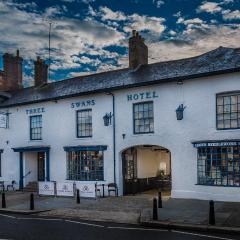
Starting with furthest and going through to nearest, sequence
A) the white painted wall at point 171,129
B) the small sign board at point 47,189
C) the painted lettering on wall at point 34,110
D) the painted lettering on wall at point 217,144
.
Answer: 1. the painted lettering on wall at point 34,110
2. the small sign board at point 47,189
3. the white painted wall at point 171,129
4. the painted lettering on wall at point 217,144

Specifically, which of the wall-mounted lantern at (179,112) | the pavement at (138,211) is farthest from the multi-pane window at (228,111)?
the pavement at (138,211)

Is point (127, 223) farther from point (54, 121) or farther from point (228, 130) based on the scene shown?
point (54, 121)

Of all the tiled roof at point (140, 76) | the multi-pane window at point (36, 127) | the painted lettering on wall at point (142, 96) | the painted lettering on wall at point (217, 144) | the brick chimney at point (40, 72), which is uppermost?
the brick chimney at point (40, 72)

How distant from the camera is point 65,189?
2048cm

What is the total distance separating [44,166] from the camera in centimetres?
2653

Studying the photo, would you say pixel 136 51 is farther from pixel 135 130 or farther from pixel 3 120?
pixel 3 120

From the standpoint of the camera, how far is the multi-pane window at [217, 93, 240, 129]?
57.4ft

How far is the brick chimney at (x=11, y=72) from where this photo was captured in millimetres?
33031

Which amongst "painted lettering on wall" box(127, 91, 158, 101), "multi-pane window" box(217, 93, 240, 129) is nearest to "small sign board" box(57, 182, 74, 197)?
"painted lettering on wall" box(127, 91, 158, 101)

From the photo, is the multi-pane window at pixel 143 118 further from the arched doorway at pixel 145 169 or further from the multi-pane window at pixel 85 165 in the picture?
the multi-pane window at pixel 85 165

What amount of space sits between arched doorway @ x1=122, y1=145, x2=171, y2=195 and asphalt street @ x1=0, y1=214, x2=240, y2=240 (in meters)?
7.88

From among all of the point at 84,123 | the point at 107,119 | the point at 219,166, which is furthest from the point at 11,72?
the point at 219,166

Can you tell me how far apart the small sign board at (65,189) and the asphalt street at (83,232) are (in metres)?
6.04

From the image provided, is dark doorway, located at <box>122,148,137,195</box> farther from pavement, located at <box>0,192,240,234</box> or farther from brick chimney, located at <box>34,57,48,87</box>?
brick chimney, located at <box>34,57,48,87</box>
